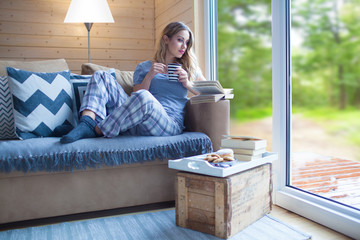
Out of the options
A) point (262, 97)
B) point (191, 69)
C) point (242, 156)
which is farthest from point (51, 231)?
point (262, 97)

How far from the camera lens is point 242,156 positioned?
1497 mm

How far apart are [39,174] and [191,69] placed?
109cm

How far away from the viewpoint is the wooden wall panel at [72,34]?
3420 millimetres

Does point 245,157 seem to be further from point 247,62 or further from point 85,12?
point 85,12

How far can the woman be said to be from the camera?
1.67 meters

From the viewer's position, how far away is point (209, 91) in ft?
5.82

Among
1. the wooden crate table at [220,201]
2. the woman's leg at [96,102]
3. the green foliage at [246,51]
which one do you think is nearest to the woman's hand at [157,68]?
the woman's leg at [96,102]

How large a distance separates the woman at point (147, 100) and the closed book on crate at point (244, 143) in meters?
0.38

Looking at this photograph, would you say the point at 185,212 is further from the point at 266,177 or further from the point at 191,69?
the point at 191,69

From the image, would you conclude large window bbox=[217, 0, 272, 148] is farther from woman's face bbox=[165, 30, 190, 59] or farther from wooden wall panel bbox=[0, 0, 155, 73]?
wooden wall panel bbox=[0, 0, 155, 73]

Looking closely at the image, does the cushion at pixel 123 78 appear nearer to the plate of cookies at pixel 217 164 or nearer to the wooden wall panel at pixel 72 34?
the plate of cookies at pixel 217 164

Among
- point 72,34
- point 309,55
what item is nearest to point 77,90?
point 309,55

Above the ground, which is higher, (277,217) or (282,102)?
(282,102)

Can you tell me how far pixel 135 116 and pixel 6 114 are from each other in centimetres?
74
